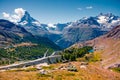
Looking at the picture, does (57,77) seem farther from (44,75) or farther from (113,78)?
(113,78)

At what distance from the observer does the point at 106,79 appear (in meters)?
129

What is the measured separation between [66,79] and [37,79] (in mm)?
15407

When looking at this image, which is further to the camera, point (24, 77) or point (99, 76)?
point (99, 76)

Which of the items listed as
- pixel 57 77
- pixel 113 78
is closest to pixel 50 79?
pixel 57 77

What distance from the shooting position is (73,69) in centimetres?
14125

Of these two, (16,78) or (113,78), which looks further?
(113,78)

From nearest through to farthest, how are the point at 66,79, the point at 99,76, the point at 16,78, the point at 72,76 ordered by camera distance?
the point at 16,78
the point at 66,79
the point at 72,76
the point at 99,76

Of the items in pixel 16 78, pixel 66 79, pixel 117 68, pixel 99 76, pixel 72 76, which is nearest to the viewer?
pixel 16 78

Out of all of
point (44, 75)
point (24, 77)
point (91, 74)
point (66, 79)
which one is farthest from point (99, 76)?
point (24, 77)

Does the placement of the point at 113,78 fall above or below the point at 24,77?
below

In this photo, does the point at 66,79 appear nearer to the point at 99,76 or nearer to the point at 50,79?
the point at 50,79

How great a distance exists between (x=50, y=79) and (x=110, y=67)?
89.0 metres

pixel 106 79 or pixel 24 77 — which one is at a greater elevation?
pixel 24 77

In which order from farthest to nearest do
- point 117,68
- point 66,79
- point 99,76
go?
point 117,68 < point 99,76 < point 66,79
